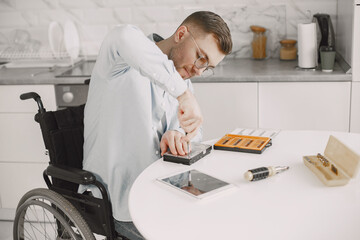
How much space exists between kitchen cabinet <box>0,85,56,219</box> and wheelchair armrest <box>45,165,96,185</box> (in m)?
1.28

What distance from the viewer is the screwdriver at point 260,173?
1.47 metres

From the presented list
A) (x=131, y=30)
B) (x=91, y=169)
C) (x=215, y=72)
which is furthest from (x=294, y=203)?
(x=215, y=72)

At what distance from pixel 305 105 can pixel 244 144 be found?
119 cm

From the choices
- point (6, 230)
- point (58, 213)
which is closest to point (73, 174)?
point (58, 213)

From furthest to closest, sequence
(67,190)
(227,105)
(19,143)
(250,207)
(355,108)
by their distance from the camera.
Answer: (19,143), (227,105), (355,108), (67,190), (250,207)

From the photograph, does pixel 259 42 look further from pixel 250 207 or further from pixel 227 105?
pixel 250 207

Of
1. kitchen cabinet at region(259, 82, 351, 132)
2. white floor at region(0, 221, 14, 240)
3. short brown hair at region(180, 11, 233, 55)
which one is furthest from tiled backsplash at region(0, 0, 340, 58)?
short brown hair at region(180, 11, 233, 55)

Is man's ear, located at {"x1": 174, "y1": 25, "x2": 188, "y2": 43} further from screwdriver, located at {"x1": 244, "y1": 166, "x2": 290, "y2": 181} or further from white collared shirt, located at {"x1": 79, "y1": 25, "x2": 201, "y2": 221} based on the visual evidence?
screwdriver, located at {"x1": 244, "y1": 166, "x2": 290, "y2": 181}

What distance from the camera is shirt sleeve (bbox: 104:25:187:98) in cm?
151

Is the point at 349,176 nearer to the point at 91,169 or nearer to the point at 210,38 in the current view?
the point at 210,38

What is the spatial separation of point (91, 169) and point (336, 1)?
2120 millimetres

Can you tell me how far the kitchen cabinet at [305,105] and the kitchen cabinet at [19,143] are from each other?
1.31m

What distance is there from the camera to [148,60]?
4.95ft

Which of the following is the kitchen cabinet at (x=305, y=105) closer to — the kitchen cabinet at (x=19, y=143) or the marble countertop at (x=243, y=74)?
the marble countertop at (x=243, y=74)
